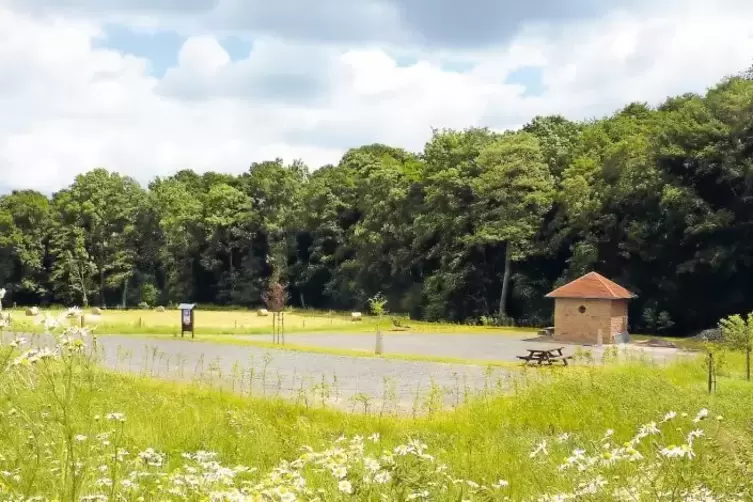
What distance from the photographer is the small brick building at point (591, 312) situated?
33938mm

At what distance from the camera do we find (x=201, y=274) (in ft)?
231

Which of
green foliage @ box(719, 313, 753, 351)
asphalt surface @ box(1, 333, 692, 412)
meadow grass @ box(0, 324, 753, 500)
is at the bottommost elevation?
asphalt surface @ box(1, 333, 692, 412)

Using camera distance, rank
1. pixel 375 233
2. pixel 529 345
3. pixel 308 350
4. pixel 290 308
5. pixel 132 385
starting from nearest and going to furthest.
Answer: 1. pixel 132 385
2. pixel 308 350
3. pixel 529 345
4. pixel 375 233
5. pixel 290 308

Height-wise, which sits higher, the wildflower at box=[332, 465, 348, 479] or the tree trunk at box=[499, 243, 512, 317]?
the tree trunk at box=[499, 243, 512, 317]

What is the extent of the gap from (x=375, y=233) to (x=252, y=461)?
48223mm

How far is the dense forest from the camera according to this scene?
1526 inches

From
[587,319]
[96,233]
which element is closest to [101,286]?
[96,233]

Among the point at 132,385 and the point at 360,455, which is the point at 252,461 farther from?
the point at 132,385

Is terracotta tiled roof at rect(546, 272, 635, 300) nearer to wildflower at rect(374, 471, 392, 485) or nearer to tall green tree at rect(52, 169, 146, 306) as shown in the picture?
wildflower at rect(374, 471, 392, 485)

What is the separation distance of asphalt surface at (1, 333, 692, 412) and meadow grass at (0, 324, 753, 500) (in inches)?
34.4

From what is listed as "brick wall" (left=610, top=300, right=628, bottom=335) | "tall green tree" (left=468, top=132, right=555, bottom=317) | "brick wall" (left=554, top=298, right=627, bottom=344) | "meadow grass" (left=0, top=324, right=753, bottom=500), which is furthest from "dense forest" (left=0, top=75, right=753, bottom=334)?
"meadow grass" (left=0, top=324, right=753, bottom=500)

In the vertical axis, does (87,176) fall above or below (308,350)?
above

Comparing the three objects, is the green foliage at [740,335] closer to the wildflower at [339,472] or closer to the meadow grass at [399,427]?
the meadow grass at [399,427]

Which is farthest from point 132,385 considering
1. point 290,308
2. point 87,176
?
point 87,176
